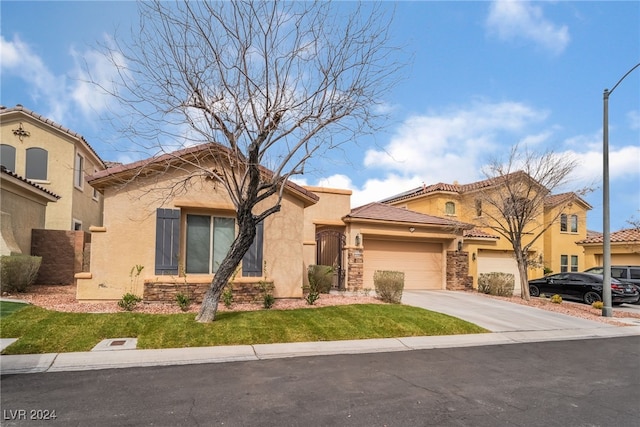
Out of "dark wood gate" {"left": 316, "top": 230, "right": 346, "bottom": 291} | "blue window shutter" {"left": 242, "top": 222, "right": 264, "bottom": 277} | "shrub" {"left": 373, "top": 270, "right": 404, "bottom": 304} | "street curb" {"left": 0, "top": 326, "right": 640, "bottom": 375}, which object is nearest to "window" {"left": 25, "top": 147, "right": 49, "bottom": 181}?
"blue window shutter" {"left": 242, "top": 222, "right": 264, "bottom": 277}

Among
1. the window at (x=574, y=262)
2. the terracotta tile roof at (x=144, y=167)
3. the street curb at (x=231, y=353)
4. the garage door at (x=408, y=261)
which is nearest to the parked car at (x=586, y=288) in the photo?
the garage door at (x=408, y=261)

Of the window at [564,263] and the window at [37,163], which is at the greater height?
the window at [37,163]

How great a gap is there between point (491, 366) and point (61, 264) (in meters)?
15.1

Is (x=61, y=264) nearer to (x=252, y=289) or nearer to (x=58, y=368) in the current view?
(x=252, y=289)

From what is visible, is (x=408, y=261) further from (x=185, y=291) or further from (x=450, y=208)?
(x=185, y=291)

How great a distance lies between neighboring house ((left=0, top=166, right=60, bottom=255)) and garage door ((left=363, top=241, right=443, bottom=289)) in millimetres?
13053

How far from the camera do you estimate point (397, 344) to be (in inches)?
351

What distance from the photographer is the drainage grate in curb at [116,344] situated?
7512 mm

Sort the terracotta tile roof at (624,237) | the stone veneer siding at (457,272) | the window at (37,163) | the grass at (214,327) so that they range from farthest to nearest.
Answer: the terracotta tile roof at (624,237), the stone veneer siding at (457,272), the window at (37,163), the grass at (214,327)

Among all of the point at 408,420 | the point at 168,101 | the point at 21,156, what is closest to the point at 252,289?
the point at 168,101

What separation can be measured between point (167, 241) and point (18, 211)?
6.58 metres

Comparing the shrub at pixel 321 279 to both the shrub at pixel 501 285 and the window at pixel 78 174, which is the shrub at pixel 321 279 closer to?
the shrub at pixel 501 285

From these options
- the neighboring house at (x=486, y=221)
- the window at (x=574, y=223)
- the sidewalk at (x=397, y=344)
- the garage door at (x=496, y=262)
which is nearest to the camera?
the sidewalk at (x=397, y=344)

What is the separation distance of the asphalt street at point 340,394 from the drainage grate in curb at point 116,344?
1.23 meters
